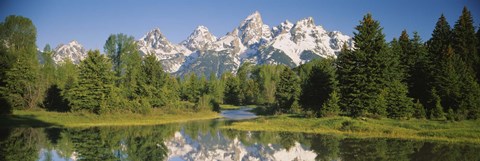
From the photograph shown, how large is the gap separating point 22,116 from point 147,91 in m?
24.6

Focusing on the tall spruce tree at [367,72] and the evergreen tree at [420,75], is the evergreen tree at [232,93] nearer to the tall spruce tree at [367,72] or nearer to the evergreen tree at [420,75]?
the evergreen tree at [420,75]

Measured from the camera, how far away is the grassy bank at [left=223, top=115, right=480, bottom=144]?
142 feet

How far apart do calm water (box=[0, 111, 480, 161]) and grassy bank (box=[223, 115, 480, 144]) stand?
3.68m

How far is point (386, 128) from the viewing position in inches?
1933

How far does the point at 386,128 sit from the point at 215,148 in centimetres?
2107

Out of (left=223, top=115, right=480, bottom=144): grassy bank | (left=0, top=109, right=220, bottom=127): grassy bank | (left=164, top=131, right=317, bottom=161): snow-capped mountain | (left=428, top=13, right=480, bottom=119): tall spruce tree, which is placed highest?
(left=428, top=13, right=480, bottom=119): tall spruce tree

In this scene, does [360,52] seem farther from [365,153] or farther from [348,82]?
[365,153]

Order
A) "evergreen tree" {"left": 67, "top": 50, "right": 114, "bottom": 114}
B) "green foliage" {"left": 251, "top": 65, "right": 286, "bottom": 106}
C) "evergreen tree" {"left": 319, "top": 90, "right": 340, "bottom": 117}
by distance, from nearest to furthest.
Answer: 1. "evergreen tree" {"left": 319, "top": 90, "right": 340, "bottom": 117}
2. "evergreen tree" {"left": 67, "top": 50, "right": 114, "bottom": 114}
3. "green foliage" {"left": 251, "top": 65, "right": 286, "bottom": 106}

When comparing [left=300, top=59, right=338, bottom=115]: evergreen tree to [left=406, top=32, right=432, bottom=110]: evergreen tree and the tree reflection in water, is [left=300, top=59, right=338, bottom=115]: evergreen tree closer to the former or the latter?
[left=406, top=32, right=432, bottom=110]: evergreen tree

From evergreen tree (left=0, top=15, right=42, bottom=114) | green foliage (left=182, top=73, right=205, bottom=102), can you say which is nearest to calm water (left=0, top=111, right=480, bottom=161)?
evergreen tree (left=0, top=15, right=42, bottom=114)

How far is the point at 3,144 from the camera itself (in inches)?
1526

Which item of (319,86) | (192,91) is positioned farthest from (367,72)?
(192,91)

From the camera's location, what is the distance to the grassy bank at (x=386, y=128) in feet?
142

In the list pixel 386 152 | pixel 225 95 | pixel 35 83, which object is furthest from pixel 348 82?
pixel 225 95
